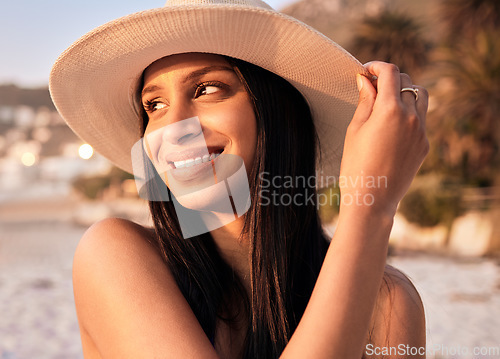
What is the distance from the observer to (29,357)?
4.95 metres

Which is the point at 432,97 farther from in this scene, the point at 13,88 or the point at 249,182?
the point at 13,88

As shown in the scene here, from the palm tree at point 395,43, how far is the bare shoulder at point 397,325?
17004 mm

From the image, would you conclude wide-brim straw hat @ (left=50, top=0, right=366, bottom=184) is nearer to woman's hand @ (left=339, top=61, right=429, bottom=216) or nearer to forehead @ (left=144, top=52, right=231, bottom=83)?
forehead @ (left=144, top=52, right=231, bottom=83)

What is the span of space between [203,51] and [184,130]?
29 centimetres

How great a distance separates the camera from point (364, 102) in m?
1.28

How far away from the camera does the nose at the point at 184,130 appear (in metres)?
1.50

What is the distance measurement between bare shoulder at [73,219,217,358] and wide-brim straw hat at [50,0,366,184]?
0.63m

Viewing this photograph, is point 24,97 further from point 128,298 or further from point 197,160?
point 128,298

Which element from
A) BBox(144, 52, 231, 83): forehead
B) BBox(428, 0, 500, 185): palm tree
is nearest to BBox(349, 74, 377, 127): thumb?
BBox(144, 52, 231, 83): forehead

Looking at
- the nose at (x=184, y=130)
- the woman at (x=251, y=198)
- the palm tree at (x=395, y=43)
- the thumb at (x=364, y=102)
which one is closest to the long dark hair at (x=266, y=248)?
the woman at (x=251, y=198)

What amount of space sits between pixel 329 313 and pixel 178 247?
74 cm

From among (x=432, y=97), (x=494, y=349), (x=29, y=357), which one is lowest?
(x=29, y=357)

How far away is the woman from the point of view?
1120 mm

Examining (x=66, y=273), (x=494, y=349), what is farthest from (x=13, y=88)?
(x=494, y=349)
